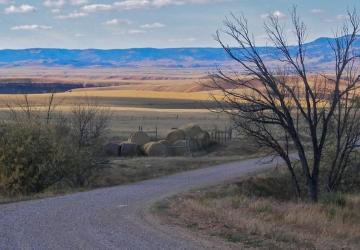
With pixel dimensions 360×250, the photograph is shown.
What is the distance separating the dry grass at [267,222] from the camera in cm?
1206

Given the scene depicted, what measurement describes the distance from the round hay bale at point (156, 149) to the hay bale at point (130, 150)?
Result: 588 mm

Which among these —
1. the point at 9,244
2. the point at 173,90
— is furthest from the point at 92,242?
the point at 173,90

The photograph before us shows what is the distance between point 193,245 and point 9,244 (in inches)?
132

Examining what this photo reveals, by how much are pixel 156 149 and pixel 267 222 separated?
29.4 meters

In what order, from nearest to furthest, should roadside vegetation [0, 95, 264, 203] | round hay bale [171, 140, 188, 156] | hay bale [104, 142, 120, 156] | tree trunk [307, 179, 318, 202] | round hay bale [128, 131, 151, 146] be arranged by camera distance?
tree trunk [307, 179, 318, 202] → roadside vegetation [0, 95, 264, 203] → hay bale [104, 142, 120, 156] → round hay bale [171, 140, 188, 156] → round hay bale [128, 131, 151, 146]

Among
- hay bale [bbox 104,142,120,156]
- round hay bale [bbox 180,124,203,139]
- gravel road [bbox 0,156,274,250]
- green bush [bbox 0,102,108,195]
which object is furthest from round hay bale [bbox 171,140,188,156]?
gravel road [bbox 0,156,274,250]

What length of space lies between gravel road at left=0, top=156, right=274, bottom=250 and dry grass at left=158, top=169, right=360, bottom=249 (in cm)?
82

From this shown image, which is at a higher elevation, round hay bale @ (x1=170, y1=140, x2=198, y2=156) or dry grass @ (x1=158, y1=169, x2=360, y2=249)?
dry grass @ (x1=158, y1=169, x2=360, y2=249)

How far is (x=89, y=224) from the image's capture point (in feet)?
45.2

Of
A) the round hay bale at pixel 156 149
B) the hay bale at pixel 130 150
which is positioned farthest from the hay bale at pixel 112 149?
the round hay bale at pixel 156 149

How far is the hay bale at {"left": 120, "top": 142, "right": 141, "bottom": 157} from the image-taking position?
146ft

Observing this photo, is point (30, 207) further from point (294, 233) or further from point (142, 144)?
point (142, 144)

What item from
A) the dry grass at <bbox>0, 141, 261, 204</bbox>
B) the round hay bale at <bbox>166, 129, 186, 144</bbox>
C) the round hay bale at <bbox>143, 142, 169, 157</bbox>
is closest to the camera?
the dry grass at <bbox>0, 141, 261, 204</bbox>

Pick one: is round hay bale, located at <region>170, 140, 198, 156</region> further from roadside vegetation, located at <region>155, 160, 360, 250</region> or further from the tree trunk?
the tree trunk
